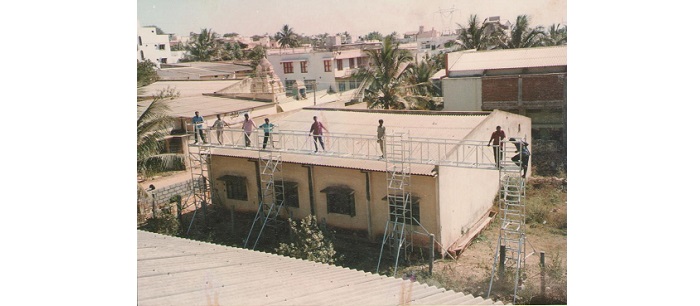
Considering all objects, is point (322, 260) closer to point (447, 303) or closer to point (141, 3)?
point (447, 303)

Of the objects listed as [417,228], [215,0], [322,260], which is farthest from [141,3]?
[417,228]

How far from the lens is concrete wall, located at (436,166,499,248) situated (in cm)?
1083

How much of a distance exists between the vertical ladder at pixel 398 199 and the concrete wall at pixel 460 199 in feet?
2.05

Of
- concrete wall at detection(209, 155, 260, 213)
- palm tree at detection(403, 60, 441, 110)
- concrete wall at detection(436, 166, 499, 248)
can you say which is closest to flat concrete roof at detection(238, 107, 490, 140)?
concrete wall at detection(436, 166, 499, 248)

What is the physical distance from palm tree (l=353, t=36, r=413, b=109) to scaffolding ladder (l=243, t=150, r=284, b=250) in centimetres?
494

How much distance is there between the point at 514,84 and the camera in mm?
13812

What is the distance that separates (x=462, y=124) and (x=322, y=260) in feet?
14.8

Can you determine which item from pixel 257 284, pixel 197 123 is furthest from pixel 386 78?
pixel 257 284

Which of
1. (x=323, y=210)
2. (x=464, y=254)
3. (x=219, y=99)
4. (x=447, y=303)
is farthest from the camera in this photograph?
(x=219, y=99)

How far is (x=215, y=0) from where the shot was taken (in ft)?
30.1

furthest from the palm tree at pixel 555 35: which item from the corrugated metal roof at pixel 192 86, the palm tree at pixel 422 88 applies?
the corrugated metal roof at pixel 192 86

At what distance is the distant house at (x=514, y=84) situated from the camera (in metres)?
12.1

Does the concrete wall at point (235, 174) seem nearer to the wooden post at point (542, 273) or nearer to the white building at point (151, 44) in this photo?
the white building at point (151, 44)

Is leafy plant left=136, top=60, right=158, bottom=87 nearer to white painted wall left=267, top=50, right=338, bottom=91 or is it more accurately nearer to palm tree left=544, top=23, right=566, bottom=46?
palm tree left=544, top=23, right=566, bottom=46
